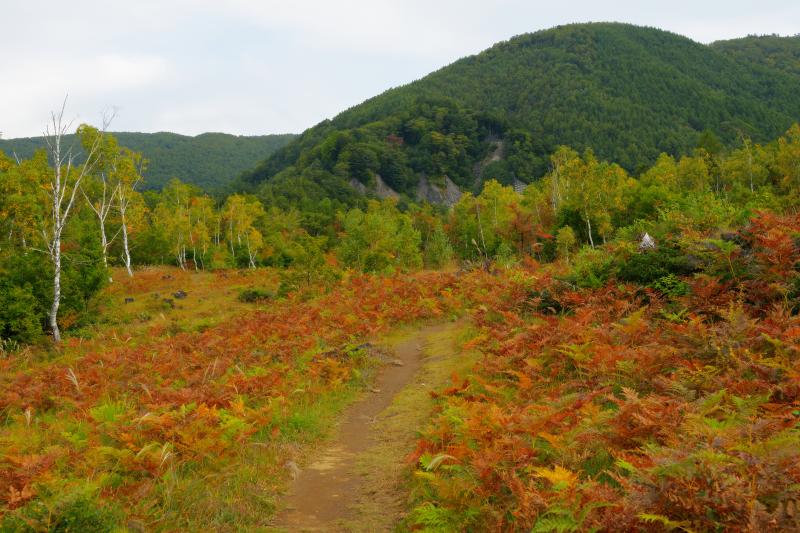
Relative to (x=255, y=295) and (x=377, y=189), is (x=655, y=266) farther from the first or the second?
(x=377, y=189)

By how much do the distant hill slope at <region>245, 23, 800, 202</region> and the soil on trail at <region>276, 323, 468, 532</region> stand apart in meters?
115

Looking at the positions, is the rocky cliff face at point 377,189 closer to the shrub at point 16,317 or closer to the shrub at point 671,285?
the shrub at point 16,317

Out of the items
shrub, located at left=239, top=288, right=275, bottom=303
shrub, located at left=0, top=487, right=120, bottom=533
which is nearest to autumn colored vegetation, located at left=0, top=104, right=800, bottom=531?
shrub, located at left=0, top=487, right=120, bottom=533

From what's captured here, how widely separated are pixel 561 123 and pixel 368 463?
17194cm

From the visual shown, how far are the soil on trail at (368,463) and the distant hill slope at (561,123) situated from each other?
379 feet

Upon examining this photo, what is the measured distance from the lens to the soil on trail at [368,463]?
5.88 m

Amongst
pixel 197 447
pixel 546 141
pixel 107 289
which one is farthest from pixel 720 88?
pixel 197 447

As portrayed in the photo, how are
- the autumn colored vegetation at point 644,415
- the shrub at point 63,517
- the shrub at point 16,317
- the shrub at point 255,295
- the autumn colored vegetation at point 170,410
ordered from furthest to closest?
1. the shrub at point 255,295
2. the shrub at point 16,317
3. the autumn colored vegetation at point 170,410
4. the shrub at point 63,517
5. the autumn colored vegetation at point 644,415

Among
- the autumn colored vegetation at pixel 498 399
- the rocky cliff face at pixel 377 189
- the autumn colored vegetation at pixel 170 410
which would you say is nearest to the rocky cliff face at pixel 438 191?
the rocky cliff face at pixel 377 189

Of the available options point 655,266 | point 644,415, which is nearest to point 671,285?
point 655,266

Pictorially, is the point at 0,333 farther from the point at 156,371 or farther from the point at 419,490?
the point at 419,490

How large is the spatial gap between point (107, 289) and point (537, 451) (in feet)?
109

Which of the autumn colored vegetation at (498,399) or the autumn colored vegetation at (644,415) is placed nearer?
the autumn colored vegetation at (644,415)

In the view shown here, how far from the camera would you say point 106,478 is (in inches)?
229
